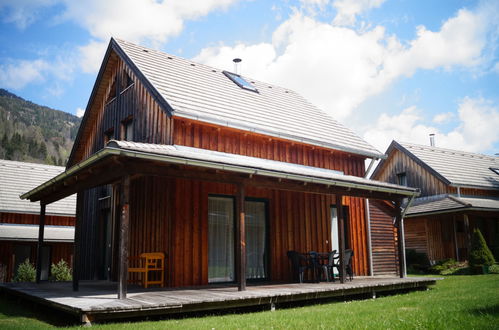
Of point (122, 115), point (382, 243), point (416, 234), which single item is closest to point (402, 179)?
point (416, 234)

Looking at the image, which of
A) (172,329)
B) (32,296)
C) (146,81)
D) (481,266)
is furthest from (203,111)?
(481,266)

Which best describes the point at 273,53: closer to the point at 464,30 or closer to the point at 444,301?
the point at 464,30

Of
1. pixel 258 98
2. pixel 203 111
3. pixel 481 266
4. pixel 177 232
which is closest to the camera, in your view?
pixel 177 232

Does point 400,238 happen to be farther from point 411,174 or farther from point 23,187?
point 23,187

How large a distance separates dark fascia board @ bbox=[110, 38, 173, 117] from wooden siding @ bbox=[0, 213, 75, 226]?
11.2 meters

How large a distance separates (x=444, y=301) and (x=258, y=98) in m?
9.05

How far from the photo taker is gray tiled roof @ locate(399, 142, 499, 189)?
24234mm

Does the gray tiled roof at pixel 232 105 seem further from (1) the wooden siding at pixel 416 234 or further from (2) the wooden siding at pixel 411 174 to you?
(2) the wooden siding at pixel 411 174

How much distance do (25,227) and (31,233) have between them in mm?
1351

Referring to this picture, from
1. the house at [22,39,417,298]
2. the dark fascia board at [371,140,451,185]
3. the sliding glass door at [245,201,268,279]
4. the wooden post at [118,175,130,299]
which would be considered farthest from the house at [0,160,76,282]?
the dark fascia board at [371,140,451,185]

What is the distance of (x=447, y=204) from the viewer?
2131 centimetres

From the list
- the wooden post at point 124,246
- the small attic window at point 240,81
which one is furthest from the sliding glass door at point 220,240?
the small attic window at point 240,81

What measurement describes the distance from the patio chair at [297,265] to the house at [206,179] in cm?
54

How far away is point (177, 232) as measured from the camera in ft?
34.2
